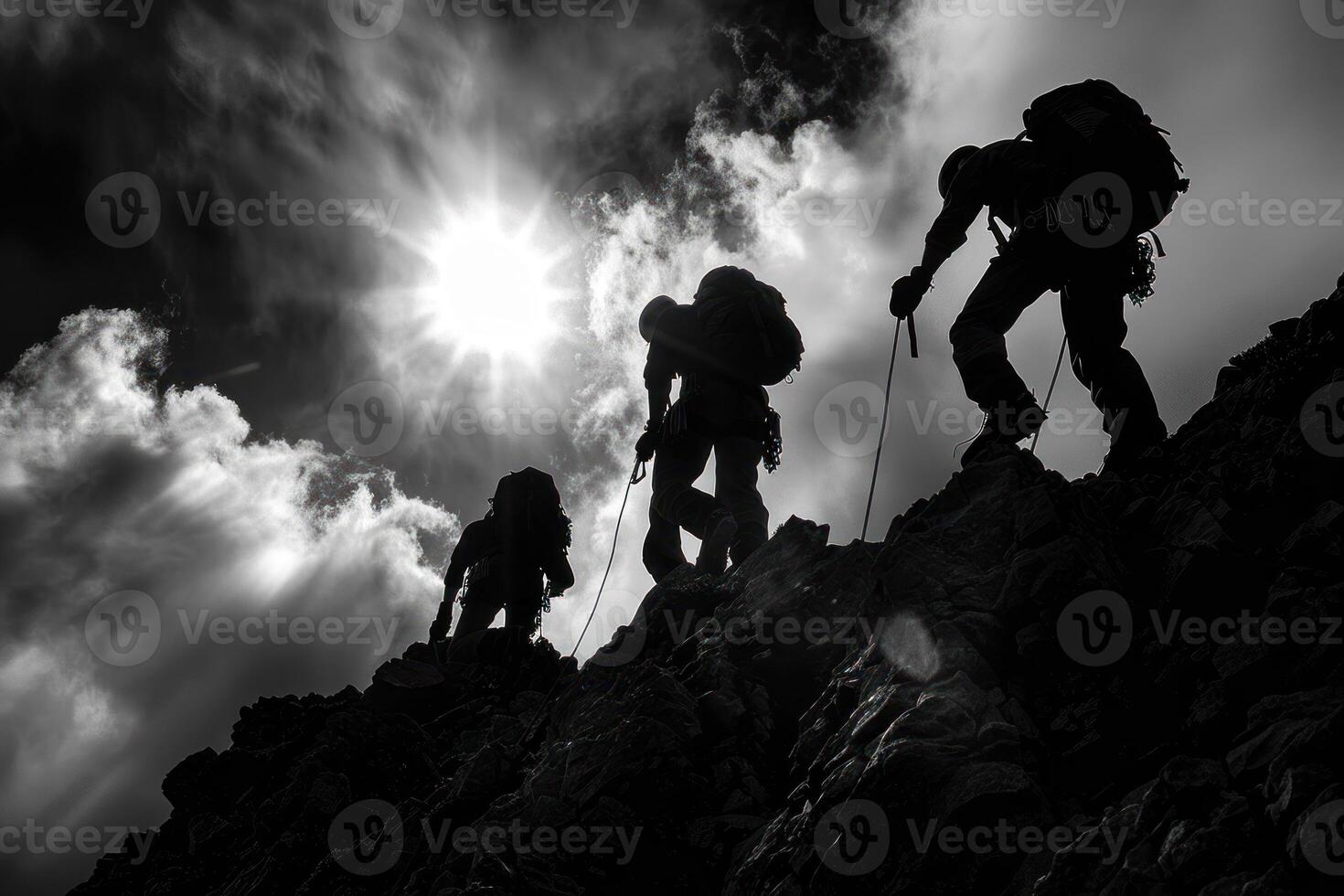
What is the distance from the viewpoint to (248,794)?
8.67 m

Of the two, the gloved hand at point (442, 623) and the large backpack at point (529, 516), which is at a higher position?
the large backpack at point (529, 516)

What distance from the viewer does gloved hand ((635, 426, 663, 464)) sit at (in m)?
9.59

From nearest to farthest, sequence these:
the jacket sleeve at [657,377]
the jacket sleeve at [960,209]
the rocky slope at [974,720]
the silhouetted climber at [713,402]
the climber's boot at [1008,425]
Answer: the rocky slope at [974,720], the climber's boot at [1008,425], the jacket sleeve at [960,209], the silhouetted climber at [713,402], the jacket sleeve at [657,377]

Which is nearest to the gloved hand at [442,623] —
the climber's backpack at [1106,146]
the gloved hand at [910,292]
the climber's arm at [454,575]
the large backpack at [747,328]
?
the climber's arm at [454,575]

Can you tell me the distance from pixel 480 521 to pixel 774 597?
9303 millimetres

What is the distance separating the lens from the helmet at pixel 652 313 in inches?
395

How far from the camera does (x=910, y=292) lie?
7316 millimetres

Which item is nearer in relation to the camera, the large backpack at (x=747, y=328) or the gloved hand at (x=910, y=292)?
the gloved hand at (x=910, y=292)

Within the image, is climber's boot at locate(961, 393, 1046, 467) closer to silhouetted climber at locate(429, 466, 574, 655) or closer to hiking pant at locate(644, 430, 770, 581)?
hiking pant at locate(644, 430, 770, 581)

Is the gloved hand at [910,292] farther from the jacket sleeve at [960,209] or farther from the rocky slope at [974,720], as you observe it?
the rocky slope at [974,720]

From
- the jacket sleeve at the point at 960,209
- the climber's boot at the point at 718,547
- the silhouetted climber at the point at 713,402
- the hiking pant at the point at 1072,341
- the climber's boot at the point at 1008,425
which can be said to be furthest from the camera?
the silhouetted climber at the point at 713,402

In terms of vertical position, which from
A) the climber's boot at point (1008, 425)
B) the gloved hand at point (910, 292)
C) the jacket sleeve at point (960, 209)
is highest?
the jacket sleeve at point (960, 209)

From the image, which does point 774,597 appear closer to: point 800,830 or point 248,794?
point 800,830

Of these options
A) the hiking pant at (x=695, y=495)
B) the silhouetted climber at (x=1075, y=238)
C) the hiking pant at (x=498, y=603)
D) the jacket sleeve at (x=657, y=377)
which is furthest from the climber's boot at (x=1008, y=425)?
the hiking pant at (x=498, y=603)
